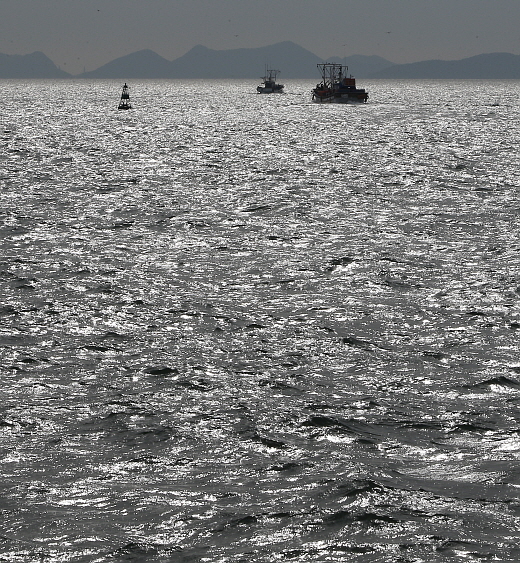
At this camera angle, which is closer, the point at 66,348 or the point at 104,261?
the point at 66,348

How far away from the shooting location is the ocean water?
12.8 m

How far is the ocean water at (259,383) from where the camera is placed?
42.1ft

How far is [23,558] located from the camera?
465 inches

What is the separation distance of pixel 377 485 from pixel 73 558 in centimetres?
532

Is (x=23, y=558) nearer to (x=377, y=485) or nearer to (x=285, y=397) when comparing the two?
(x=377, y=485)

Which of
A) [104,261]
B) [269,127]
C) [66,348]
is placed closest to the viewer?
[66,348]

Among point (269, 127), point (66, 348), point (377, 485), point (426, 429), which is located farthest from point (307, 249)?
point (269, 127)

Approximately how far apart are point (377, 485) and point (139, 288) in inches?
611

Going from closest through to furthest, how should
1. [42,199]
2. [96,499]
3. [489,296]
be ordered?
[96,499] → [489,296] → [42,199]

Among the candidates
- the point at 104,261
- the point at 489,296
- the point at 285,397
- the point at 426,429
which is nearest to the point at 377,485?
the point at 426,429

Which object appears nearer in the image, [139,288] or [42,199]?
[139,288]

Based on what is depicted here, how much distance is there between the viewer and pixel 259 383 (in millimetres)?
19250

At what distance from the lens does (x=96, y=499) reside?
44.6 ft

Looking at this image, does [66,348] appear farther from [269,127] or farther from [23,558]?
[269,127]
